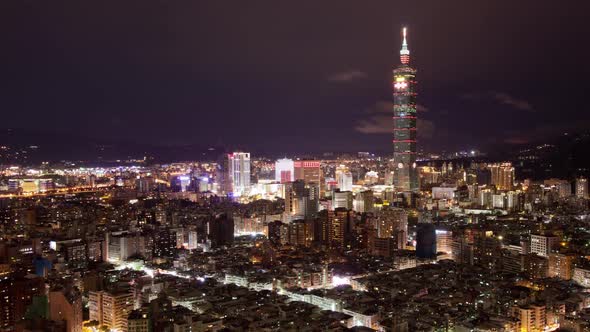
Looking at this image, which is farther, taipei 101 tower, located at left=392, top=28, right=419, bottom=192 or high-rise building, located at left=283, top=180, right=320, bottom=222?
taipei 101 tower, located at left=392, top=28, right=419, bottom=192

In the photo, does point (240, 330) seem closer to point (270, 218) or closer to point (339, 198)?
point (270, 218)

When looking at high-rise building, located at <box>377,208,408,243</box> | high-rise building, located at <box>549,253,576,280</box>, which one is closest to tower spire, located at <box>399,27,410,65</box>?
high-rise building, located at <box>377,208,408,243</box>

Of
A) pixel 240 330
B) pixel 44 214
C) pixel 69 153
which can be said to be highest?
pixel 69 153

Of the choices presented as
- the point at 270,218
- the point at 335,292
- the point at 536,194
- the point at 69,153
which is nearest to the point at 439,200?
the point at 536,194

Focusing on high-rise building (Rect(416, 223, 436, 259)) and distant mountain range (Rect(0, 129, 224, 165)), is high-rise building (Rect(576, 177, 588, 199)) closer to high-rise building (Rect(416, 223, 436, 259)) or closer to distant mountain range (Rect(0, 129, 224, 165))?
high-rise building (Rect(416, 223, 436, 259))

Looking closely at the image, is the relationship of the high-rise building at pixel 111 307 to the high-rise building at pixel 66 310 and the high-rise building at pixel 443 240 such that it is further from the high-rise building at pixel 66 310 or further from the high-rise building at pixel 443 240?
the high-rise building at pixel 443 240

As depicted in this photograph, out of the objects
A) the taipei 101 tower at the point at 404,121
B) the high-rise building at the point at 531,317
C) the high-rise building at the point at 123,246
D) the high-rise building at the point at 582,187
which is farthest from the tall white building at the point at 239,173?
the high-rise building at the point at 531,317
